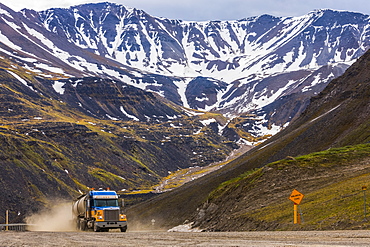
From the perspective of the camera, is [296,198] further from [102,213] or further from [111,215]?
[102,213]

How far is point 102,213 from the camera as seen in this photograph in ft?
154

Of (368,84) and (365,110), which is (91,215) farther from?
(368,84)

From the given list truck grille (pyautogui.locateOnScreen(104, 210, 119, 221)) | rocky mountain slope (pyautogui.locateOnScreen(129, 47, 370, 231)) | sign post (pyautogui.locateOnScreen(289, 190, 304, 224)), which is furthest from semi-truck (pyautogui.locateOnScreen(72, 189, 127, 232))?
sign post (pyautogui.locateOnScreen(289, 190, 304, 224))

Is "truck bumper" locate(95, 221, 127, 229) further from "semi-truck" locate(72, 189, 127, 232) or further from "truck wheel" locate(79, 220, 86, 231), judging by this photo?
"truck wheel" locate(79, 220, 86, 231)

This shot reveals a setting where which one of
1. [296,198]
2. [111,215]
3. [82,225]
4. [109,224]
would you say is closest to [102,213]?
[111,215]

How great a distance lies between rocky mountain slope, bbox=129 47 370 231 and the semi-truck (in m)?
10.6

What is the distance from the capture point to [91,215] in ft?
164

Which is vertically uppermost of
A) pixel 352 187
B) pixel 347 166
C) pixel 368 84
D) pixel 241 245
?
pixel 368 84

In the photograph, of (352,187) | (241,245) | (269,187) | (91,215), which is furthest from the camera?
(269,187)

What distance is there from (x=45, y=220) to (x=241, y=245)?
66739mm

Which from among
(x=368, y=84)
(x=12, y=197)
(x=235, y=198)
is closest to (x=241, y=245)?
(x=235, y=198)

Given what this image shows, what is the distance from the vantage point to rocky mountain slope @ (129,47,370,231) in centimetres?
4072

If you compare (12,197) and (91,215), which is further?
(12,197)

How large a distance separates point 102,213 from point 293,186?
67.2 ft
